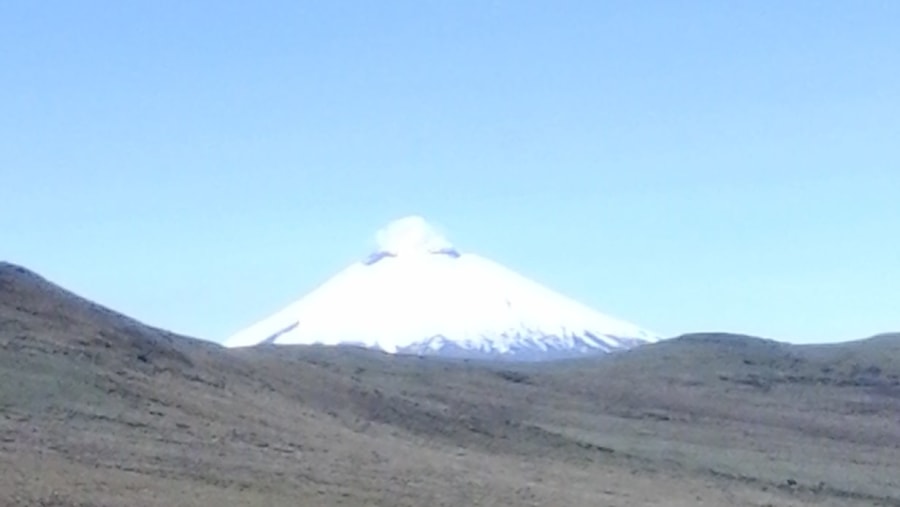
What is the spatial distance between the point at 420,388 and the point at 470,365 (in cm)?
779

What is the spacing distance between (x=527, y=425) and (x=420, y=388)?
185 inches

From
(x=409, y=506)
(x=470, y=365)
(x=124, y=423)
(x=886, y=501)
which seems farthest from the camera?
(x=470, y=365)

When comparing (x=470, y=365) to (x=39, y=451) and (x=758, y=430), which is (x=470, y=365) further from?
(x=39, y=451)

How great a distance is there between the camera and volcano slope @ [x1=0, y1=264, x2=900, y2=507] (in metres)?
38.8

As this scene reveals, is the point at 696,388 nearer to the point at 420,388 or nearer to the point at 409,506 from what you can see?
the point at 420,388

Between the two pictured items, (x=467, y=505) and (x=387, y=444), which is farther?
(x=387, y=444)

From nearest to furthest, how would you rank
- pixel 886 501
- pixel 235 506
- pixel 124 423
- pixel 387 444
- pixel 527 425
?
pixel 235 506, pixel 124 423, pixel 387 444, pixel 886 501, pixel 527 425

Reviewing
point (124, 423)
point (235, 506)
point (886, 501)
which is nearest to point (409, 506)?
point (235, 506)

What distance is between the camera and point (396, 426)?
50625 mm

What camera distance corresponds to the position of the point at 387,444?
46.8 metres

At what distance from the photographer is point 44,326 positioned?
47.6m

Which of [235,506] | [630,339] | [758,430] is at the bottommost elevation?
[235,506]

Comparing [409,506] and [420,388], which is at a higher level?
[420,388]

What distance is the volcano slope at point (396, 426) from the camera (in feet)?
127
